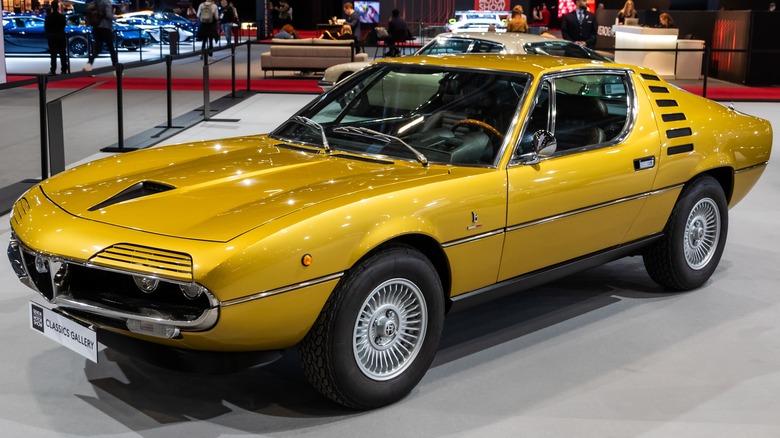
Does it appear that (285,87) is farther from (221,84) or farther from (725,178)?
(725,178)

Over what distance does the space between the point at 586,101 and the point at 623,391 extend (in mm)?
1773

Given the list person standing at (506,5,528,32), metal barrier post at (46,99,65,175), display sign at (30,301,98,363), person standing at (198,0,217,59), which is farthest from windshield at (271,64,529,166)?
person standing at (198,0,217,59)

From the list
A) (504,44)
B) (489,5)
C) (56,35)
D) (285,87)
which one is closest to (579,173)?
(504,44)

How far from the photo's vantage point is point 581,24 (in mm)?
18922

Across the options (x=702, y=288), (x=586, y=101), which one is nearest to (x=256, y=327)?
(x=586, y=101)

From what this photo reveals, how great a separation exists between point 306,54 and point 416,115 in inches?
678

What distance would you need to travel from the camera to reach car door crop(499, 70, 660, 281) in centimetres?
495

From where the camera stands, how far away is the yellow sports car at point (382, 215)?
391 cm

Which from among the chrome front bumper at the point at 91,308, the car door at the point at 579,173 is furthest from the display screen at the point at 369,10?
the chrome front bumper at the point at 91,308

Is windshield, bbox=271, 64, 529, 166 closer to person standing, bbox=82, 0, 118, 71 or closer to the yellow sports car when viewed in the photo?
the yellow sports car

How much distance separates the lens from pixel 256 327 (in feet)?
12.8

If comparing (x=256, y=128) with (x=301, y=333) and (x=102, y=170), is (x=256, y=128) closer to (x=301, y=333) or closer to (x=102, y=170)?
(x=102, y=170)

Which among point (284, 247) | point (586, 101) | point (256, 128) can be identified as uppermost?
point (586, 101)

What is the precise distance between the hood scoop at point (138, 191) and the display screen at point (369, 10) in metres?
41.3
